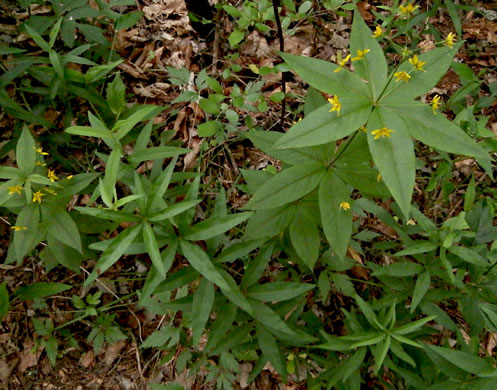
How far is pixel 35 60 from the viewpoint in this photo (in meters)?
2.49

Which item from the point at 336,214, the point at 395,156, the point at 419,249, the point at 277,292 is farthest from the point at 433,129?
the point at 277,292

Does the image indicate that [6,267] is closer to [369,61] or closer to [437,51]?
[369,61]

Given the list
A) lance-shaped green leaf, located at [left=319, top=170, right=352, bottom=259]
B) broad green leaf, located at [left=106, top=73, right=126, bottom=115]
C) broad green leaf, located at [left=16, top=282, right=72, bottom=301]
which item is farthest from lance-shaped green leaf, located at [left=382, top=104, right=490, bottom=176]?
broad green leaf, located at [left=16, top=282, right=72, bottom=301]

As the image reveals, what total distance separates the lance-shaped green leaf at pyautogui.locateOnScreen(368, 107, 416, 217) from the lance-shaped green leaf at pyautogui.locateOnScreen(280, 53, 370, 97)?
0.45 feet

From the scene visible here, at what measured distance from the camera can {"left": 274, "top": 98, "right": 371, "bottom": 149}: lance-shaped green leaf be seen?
142cm

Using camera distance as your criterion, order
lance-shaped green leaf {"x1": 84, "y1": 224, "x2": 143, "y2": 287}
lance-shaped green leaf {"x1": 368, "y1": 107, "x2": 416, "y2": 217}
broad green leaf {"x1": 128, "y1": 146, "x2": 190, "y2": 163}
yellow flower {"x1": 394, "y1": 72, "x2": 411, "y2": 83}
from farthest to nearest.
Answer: broad green leaf {"x1": 128, "y1": 146, "x2": 190, "y2": 163} < lance-shaped green leaf {"x1": 84, "y1": 224, "x2": 143, "y2": 287} < yellow flower {"x1": 394, "y1": 72, "x2": 411, "y2": 83} < lance-shaped green leaf {"x1": 368, "y1": 107, "x2": 416, "y2": 217}

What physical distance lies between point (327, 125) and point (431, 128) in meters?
0.37

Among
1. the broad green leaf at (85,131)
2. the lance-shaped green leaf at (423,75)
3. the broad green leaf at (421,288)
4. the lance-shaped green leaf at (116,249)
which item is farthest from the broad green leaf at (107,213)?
the broad green leaf at (421,288)

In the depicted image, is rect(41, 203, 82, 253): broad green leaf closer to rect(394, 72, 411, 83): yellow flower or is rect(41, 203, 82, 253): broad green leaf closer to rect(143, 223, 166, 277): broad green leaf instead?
rect(143, 223, 166, 277): broad green leaf

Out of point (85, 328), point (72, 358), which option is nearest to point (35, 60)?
point (85, 328)

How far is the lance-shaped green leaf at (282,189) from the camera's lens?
1757mm

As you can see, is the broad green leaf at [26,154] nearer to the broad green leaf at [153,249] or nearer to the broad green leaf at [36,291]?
the broad green leaf at [36,291]

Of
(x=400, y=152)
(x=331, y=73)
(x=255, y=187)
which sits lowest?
(x=255, y=187)

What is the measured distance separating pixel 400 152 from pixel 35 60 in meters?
2.22
